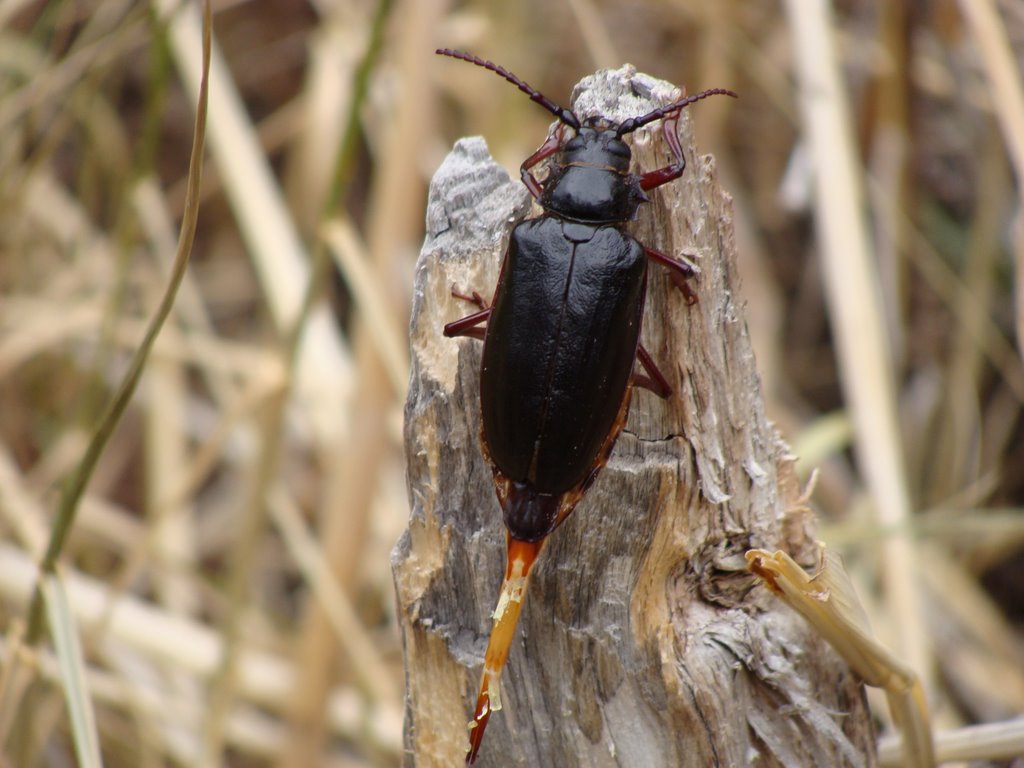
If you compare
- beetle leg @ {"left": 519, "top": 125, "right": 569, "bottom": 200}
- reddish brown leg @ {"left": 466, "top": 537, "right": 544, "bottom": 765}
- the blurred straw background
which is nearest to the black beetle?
reddish brown leg @ {"left": 466, "top": 537, "right": 544, "bottom": 765}

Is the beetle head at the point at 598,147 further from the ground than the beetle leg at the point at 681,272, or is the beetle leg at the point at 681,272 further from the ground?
the beetle head at the point at 598,147

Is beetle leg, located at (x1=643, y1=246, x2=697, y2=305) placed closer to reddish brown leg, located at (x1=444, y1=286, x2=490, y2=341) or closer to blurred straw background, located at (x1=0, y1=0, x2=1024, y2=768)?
reddish brown leg, located at (x1=444, y1=286, x2=490, y2=341)

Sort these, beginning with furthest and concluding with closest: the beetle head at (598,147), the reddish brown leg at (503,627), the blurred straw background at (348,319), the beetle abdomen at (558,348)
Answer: the blurred straw background at (348,319) < the beetle head at (598,147) < the beetle abdomen at (558,348) < the reddish brown leg at (503,627)

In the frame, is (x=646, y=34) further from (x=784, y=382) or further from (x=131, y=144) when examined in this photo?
(x=131, y=144)

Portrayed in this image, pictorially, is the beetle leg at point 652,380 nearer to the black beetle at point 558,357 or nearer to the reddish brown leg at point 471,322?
the black beetle at point 558,357

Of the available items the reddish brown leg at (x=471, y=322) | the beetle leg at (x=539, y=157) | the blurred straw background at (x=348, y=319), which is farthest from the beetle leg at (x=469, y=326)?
the blurred straw background at (x=348, y=319)

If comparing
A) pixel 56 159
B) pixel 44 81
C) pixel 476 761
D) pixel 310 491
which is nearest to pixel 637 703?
pixel 476 761

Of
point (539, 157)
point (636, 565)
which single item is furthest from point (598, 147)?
point (636, 565)
